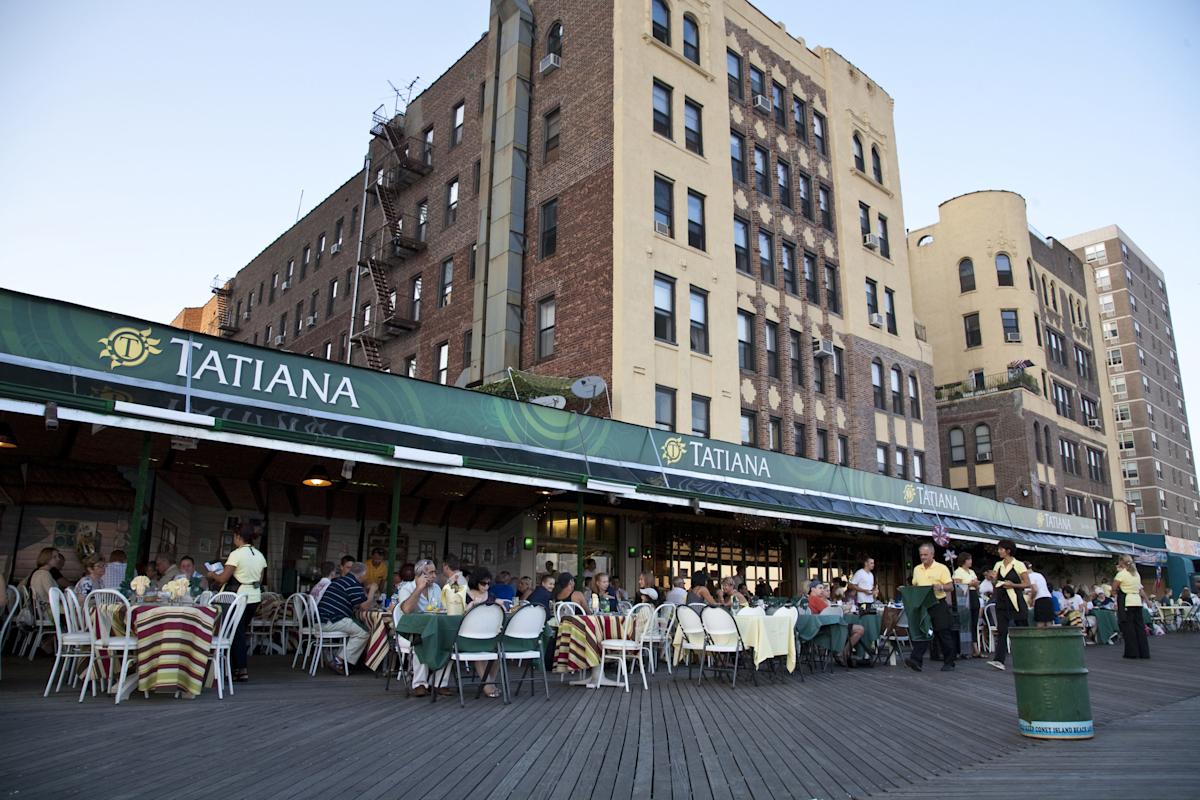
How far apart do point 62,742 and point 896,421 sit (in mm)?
28052

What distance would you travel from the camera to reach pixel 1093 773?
17.9 feet

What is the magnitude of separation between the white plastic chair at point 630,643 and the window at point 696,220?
14.2 metres

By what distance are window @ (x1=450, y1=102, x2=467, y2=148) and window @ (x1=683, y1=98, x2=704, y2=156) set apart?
841 centimetres

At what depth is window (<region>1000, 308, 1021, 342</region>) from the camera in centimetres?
3997

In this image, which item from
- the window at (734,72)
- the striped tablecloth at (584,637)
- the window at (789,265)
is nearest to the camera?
the striped tablecloth at (584,637)

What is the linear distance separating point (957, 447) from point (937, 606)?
2880cm

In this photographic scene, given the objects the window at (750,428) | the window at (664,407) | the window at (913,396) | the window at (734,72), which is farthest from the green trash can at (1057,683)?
the window at (913,396)

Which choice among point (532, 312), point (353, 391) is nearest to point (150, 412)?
point (353, 391)

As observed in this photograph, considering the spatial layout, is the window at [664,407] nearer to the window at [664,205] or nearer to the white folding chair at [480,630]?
the window at [664,205]

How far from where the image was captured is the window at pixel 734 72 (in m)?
26.6

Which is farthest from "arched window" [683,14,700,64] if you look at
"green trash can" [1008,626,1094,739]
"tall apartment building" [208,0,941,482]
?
"green trash can" [1008,626,1094,739]

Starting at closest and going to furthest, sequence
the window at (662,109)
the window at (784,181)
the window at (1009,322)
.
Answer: the window at (662,109)
the window at (784,181)
the window at (1009,322)

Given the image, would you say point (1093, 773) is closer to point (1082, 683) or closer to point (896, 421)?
point (1082, 683)

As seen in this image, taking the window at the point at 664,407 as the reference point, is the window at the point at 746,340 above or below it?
above
